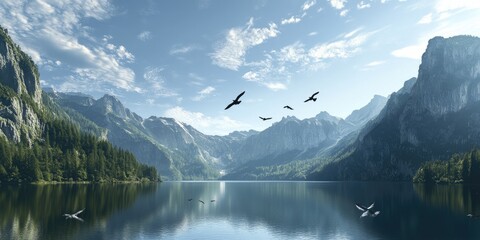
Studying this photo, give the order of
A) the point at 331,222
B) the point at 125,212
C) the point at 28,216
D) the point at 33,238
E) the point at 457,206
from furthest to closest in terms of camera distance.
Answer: the point at 457,206 < the point at 125,212 < the point at 331,222 < the point at 28,216 < the point at 33,238

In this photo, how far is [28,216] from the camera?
3014 inches

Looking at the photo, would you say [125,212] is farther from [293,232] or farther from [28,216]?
[293,232]

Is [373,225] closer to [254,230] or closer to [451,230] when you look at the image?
[451,230]

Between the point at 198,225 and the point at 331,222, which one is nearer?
the point at 198,225

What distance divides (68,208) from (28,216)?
671 inches

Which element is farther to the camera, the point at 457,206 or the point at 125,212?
the point at 457,206

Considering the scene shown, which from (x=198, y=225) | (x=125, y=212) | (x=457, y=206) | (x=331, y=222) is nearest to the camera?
(x=198, y=225)

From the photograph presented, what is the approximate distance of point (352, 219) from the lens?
A: 91.6 meters

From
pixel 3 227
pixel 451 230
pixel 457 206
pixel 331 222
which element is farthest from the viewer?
pixel 457 206

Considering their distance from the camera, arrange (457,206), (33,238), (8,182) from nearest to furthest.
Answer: (33,238) < (457,206) < (8,182)

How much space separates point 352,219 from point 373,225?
37.9 ft

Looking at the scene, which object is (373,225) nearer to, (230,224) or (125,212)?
(230,224)

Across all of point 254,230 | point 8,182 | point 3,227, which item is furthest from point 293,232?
Answer: point 8,182

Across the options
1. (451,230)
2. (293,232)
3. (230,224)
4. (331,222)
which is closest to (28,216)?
(230,224)
